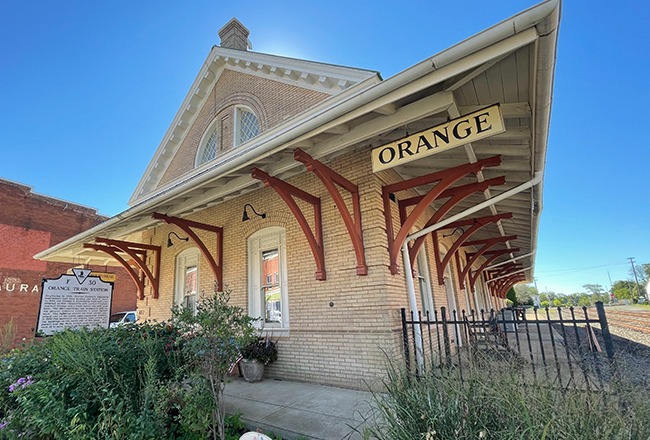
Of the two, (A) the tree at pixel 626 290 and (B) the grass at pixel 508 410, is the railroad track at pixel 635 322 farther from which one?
(A) the tree at pixel 626 290

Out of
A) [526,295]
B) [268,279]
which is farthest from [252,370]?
[526,295]

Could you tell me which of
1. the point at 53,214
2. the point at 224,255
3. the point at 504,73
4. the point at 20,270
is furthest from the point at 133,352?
the point at 53,214

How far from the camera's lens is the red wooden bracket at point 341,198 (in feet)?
15.2

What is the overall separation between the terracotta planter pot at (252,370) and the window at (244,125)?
20.2 ft

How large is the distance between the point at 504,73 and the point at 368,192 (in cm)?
259

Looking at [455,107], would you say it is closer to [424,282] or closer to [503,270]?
[424,282]

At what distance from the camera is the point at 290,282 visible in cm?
607

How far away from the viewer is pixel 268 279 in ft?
22.2

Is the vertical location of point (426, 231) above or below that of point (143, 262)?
below

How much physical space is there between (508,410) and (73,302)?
7278 millimetres

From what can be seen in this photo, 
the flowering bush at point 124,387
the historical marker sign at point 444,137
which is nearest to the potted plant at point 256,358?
the flowering bush at point 124,387

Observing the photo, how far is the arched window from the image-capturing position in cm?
1021

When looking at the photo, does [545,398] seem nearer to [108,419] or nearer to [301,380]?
[108,419]

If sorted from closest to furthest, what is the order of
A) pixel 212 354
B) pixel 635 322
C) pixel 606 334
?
pixel 212 354, pixel 606 334, pixel 635 322
